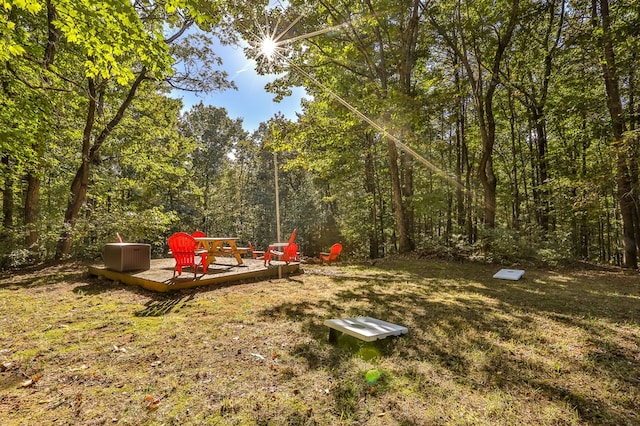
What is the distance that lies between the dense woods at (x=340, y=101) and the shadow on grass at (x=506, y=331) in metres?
3.23

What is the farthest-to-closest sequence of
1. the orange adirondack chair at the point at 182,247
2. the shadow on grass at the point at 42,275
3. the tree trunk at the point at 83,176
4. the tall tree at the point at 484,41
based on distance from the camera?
the tall tree at the point at 484,41
the tree trunk at the point at 83,176
the shadow on grass at the point at 42,275
the orange adirondack chair at the point at 182,247

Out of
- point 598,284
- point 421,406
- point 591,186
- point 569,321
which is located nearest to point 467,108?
point 591,186

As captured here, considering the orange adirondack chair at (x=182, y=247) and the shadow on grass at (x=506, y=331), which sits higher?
the orange adirondack chair at (x=182, y=247)

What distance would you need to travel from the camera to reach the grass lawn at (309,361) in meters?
2.15

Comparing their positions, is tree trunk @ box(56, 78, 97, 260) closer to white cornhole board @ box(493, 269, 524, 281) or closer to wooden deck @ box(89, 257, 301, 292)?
wooden deck @ box(89, 257, 301, 292)

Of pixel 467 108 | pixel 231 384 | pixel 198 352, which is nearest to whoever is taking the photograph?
pixel 231 384

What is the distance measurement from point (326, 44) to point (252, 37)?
2846 mm

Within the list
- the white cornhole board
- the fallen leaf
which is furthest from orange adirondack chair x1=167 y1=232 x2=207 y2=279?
the white cornhole board

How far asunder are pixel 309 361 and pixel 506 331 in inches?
97.7

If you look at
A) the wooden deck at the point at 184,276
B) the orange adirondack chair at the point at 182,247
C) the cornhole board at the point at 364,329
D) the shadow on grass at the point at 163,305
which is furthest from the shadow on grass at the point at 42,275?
the cornhole board at the point at 364,329

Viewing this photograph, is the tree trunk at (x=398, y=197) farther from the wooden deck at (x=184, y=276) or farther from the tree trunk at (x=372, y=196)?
the wooden deck at (x=184, y=276)

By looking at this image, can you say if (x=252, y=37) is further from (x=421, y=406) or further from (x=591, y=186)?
(x=421, y=406)

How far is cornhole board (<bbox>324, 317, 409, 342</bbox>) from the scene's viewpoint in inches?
119

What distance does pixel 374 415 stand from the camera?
2107 mm
